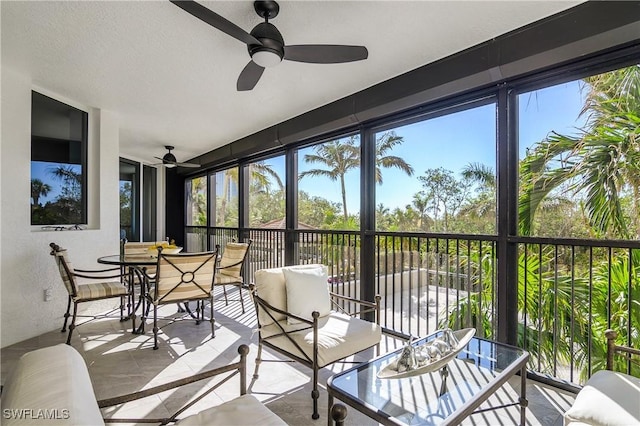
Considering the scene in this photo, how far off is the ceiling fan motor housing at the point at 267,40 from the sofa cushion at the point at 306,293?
61.2 inches

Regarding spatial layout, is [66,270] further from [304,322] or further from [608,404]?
[608,404]

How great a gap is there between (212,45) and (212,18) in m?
0.92

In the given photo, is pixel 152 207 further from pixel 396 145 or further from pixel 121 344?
pixel 396 145

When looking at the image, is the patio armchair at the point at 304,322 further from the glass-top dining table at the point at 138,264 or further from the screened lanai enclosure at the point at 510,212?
the glass-top dining table at the point at 138,264

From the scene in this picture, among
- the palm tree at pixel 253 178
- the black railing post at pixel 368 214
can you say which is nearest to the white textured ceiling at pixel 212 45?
the black railing post at pixel 368 214

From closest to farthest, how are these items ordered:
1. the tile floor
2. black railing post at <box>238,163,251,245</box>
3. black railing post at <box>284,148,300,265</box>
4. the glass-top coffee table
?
1. the glass-top coffee table
2. the tile floor
3. black railing post at <box>284,148,300,265</box>
4. black railing post at <box>238,163,251,245</box>

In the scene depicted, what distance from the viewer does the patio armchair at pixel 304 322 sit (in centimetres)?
212

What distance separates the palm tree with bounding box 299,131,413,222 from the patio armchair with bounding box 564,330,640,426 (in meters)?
2.24

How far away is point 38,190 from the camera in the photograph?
11.7ft

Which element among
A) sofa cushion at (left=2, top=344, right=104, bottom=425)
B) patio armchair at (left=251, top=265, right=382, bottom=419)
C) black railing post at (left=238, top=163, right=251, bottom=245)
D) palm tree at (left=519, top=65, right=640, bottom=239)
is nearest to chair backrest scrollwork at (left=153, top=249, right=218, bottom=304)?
patio armchair at (left=251, top=265, right=382, bottom=419)

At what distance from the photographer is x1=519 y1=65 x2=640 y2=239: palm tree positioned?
7.12 feet

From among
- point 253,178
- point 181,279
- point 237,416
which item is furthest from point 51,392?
point 253,178

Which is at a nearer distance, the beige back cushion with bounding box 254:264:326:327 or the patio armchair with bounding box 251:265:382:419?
the patio armchair with bounding box 251:265:382:419

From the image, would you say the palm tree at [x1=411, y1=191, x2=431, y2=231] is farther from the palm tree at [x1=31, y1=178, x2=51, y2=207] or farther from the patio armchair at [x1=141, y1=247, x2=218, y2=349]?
the palm tree at [x1=31, y1=178, x2=51, y2=207]
